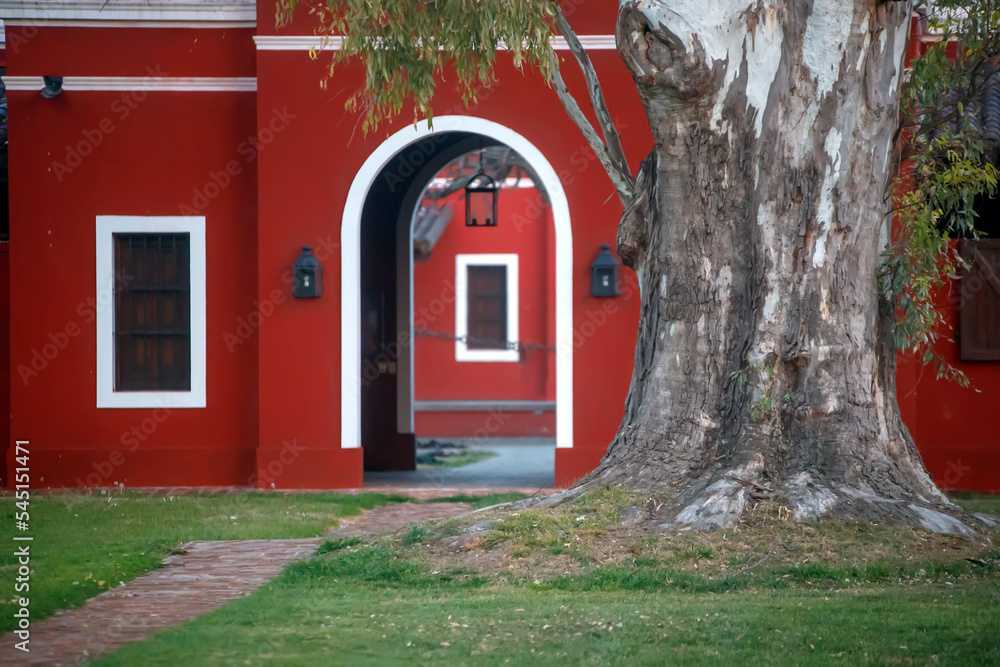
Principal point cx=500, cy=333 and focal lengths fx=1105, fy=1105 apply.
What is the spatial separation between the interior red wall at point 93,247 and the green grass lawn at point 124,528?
33.7 inches

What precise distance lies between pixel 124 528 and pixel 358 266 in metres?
3.70

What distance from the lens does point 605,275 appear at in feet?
35.9

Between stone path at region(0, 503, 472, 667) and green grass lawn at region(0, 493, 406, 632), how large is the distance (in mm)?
148

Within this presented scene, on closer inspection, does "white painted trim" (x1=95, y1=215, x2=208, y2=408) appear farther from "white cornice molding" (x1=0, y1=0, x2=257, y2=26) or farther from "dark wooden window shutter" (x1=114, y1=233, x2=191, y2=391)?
"white cornice molding" (x1=0, y1=0, x2=257, y2=26)

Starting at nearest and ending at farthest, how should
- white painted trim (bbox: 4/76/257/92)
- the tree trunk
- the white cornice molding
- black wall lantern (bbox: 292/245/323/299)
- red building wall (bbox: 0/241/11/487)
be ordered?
the tree trunk < black wall lantern (bbox: 292/245/323/299) < the white cornice molding < white painted trim (bbox: 4/76/257/92) < red building wall (bbox: 0/241/11/487)

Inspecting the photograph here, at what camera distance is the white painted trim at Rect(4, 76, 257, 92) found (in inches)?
441

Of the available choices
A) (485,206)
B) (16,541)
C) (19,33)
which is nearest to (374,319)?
(485,206)

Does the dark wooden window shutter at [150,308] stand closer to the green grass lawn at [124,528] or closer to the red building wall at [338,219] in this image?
the red building wall at [338,219]

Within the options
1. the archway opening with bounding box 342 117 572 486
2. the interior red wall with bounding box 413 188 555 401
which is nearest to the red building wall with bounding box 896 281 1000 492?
the archway opening with bounding box 342 117 572 486

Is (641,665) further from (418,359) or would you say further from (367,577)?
(418,359)

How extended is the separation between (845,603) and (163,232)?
809 centimetres

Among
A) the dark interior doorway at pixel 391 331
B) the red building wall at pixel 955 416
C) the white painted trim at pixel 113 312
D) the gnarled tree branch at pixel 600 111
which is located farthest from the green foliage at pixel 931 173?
the white painted trim at pixel 113 312

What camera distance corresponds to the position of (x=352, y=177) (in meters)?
11.1

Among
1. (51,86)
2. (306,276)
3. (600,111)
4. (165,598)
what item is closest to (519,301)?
(306,276)
